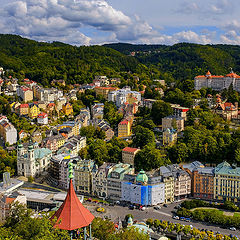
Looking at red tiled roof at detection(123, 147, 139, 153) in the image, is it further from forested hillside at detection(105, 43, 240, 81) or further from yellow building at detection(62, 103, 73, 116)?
forested hillside at detection(105, 43, 240, 81)

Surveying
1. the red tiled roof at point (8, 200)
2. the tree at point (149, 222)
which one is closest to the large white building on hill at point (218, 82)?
the tree at point (149, 222)

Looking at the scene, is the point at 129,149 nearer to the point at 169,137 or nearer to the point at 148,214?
the point at 169,137

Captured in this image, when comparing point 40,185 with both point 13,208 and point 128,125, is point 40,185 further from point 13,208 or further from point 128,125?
point 128,125

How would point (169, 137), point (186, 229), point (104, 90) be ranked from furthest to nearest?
point (104, 90)
point (169, 137)
point (186, 229)

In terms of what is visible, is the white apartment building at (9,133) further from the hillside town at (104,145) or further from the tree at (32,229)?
the tree at (32,229)

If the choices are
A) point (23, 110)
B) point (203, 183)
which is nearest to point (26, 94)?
point (23, 110)

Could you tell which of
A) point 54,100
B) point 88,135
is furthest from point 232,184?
point 54,100
